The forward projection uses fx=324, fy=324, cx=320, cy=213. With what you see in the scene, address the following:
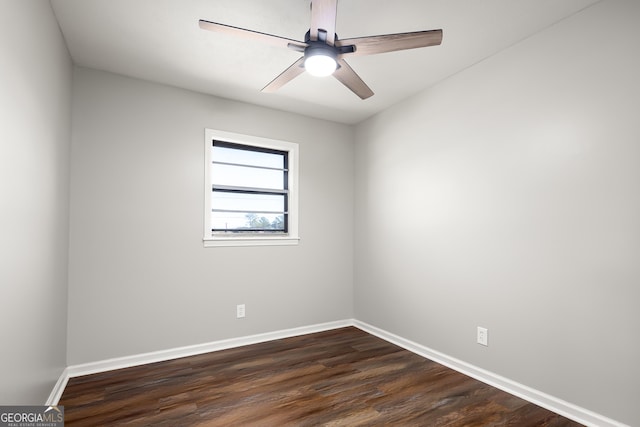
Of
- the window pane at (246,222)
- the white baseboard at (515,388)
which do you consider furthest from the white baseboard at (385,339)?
the window pane at (246,222)

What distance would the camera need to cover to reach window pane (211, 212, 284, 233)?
3.46 m

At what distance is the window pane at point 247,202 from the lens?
3471 millimetres

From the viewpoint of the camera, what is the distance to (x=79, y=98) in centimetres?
274

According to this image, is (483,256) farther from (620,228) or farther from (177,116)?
(177,116)

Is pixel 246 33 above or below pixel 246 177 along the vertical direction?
above

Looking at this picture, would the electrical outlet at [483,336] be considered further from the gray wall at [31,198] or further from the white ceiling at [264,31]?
the gray wall at [31,198]

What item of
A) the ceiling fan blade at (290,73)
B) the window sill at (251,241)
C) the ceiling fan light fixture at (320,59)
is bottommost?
the window sill at (251,241)

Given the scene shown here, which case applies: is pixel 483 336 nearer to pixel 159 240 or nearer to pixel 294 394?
pixel 294 394

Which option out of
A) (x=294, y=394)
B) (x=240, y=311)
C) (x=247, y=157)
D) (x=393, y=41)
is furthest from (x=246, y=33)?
(x=240, y=311)

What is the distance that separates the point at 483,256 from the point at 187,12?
9.17 ft

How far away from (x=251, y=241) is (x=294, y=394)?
1.62 m

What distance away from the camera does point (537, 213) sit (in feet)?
7.48

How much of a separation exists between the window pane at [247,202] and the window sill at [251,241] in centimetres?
34

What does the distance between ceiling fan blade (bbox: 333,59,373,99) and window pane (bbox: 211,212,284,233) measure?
6.22ft
